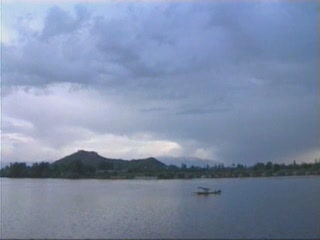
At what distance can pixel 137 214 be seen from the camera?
205ft

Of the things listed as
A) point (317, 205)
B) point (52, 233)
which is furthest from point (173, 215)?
point (317, 205)

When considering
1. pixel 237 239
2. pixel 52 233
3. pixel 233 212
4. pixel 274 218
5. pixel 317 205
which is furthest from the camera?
pixel 317 205

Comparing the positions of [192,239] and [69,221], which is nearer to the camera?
[192,239]

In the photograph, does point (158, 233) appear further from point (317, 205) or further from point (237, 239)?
point (317, 205)

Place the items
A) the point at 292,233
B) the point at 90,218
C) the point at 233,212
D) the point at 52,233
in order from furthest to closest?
1. the point at 233,212
2. the point at 90,218
3. the point at 52,233
4. the point at 292,233

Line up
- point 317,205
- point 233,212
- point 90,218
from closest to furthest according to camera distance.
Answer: point 90,218 < point 233,212 < point 317,205

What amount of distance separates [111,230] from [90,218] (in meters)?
12.3

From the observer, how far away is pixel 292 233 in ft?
143

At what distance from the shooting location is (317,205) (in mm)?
71188

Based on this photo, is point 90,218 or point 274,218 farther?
point 90,218

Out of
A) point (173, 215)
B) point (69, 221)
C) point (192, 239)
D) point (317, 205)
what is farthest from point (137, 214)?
point (317, 205)

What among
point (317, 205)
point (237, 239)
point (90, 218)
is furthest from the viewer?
point (317, 205)

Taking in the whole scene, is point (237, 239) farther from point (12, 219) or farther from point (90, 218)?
point (12, 219)

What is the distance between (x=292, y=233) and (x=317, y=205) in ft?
99.3
